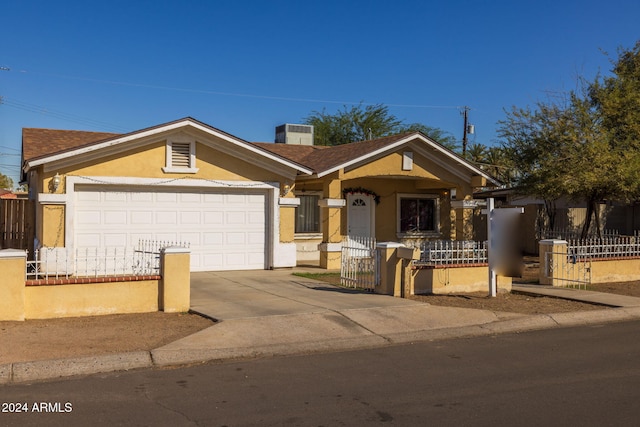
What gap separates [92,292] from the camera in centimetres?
1012

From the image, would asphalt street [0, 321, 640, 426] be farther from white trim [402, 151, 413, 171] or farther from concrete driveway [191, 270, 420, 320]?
white trim [402, 151, 413, 171]

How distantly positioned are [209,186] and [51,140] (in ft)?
13.6

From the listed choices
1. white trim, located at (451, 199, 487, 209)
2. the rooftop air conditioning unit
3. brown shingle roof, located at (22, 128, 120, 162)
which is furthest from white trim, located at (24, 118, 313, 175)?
the rooftop air conditioning unit

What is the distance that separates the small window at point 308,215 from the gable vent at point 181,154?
195 inches

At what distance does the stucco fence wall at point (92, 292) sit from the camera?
945 cm

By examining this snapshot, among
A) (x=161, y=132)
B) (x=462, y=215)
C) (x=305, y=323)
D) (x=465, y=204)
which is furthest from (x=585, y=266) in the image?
(x=161, y=132)

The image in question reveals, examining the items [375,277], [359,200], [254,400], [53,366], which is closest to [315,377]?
[254,400]

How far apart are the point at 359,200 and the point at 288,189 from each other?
434 cm

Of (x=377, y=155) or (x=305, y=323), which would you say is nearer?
(x=305, y=323)

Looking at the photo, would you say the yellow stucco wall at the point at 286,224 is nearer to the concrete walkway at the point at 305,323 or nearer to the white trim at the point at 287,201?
the white trim at the point at 287,201

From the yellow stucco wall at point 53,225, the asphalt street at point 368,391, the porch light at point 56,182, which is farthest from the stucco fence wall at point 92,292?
the porch light at point 56,182

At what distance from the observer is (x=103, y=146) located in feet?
47.9

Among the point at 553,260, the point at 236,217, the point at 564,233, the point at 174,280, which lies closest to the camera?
the point at 174,280

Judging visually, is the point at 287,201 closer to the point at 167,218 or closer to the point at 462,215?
the point at 167,218
